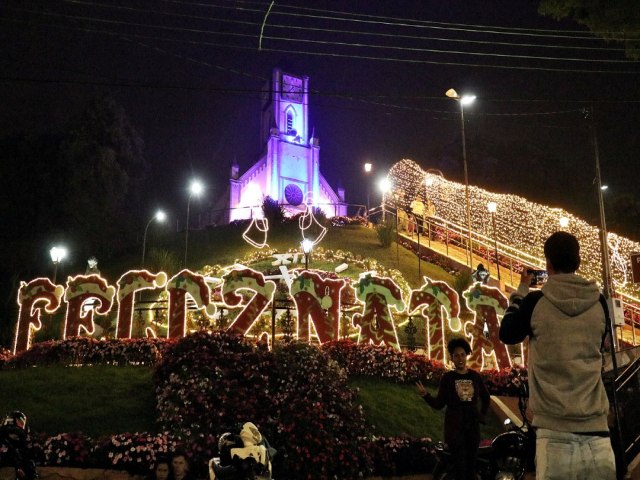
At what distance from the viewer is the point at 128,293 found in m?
16.0

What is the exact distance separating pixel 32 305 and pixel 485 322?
1296 centimetres

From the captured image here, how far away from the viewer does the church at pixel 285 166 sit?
210 feet

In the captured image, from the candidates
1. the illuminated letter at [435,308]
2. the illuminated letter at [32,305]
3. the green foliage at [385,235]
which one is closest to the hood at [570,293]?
the illuminated letter at [435,308]

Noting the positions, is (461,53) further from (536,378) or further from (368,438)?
(536,378)

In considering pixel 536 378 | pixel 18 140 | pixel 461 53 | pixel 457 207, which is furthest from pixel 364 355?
pixel 18 140

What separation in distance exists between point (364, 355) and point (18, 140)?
3986 centimetres

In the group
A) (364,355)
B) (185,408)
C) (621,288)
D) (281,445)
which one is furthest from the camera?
(621,288)

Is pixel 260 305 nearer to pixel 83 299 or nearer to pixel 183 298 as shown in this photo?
A: pixel 183 298

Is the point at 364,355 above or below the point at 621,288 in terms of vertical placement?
below

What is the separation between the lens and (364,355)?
1394cm

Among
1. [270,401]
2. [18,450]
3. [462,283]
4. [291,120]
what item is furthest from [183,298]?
[291,120]

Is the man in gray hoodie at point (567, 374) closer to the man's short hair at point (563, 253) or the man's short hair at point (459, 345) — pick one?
the man's short hair at point (563, 253)

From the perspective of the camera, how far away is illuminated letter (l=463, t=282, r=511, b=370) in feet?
53.1

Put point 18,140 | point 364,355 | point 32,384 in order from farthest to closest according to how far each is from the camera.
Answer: point 18,140 < point 364,355 < point 32,384
